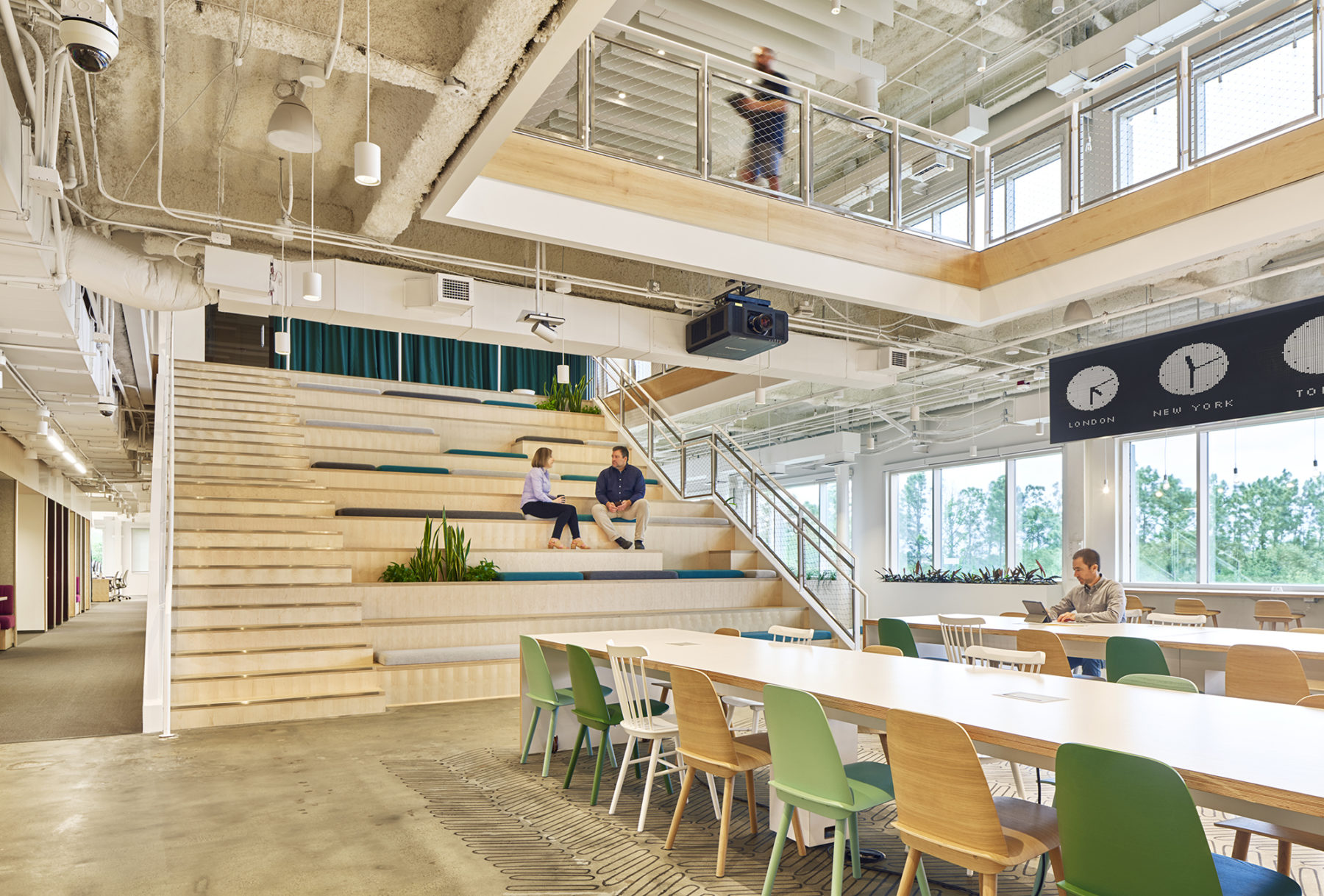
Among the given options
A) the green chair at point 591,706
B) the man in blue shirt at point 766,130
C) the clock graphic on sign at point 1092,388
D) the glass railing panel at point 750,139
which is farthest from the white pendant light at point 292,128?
the clock graphic on sign at point 1092,388

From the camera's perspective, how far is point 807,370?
945 centimetres

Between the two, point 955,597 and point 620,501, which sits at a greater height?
point 620,501

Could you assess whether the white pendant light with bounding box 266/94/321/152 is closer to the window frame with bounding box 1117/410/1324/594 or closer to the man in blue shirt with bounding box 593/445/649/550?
the man in blue shirt with bounding box 593/445/649/550

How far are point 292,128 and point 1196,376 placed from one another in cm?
692

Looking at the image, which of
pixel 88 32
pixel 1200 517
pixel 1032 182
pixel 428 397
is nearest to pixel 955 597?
pixel 1200 517

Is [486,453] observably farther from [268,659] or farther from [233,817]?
[233,817]

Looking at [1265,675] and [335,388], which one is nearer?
[1265,675]

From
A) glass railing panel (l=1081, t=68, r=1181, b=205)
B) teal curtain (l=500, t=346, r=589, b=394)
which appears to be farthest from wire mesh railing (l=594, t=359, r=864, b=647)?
glass railing panel (l=1081, t=68, r=1181, b=205)

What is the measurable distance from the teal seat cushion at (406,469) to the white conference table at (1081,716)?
6.13 m

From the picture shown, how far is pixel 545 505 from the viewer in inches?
363

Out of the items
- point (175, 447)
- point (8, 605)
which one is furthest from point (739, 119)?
point (8, 605)

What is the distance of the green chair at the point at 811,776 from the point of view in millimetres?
2750

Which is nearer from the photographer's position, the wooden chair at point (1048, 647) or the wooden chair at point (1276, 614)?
the wooden chair at point (1048, 647)

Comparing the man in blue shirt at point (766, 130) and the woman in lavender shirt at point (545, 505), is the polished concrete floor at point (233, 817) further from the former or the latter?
the man in blue shirt at point (766, 130)
